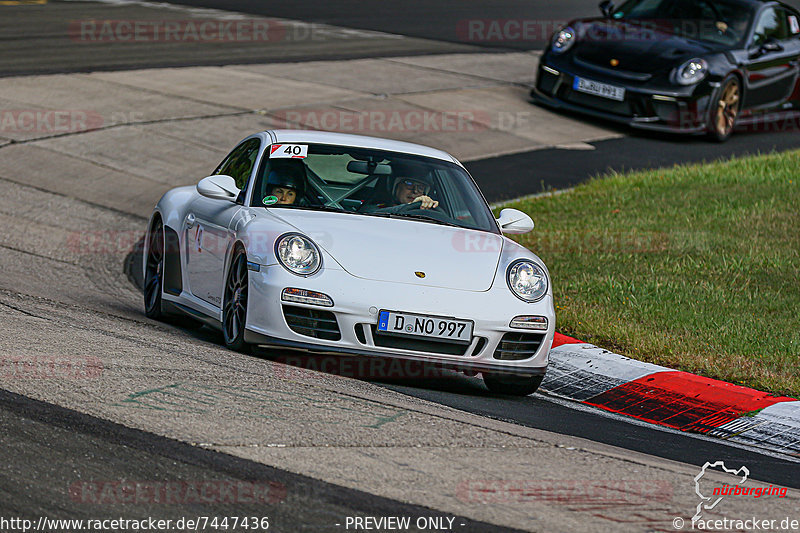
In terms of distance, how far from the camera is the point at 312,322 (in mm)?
6590

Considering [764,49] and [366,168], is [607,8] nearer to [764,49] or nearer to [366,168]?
[764,49]

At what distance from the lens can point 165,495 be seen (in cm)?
425

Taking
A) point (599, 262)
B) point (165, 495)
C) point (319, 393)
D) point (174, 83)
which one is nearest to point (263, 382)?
point (319, 393)

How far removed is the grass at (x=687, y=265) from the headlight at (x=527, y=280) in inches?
40.1

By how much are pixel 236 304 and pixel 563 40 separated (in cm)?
1129

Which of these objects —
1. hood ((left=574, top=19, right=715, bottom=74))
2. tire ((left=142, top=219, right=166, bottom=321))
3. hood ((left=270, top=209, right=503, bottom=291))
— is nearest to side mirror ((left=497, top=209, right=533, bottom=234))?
hood ((left=270, top=209, right=503, bottom=291))

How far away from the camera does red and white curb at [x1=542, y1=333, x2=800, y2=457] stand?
661 centimetres

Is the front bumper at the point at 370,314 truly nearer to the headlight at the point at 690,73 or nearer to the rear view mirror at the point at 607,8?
the headlight at the point at 690,73

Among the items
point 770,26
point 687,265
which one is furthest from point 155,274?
point 770,26

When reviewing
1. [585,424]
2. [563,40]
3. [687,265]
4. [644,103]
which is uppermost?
[563,40]

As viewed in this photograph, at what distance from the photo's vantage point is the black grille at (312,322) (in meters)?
6.57

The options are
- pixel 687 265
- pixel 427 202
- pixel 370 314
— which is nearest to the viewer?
pixel 370 314

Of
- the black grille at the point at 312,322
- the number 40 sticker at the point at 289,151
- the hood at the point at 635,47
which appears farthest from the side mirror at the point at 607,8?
the black grille at the point at 312,322

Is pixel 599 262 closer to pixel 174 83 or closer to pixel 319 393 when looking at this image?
pixel 319 393
